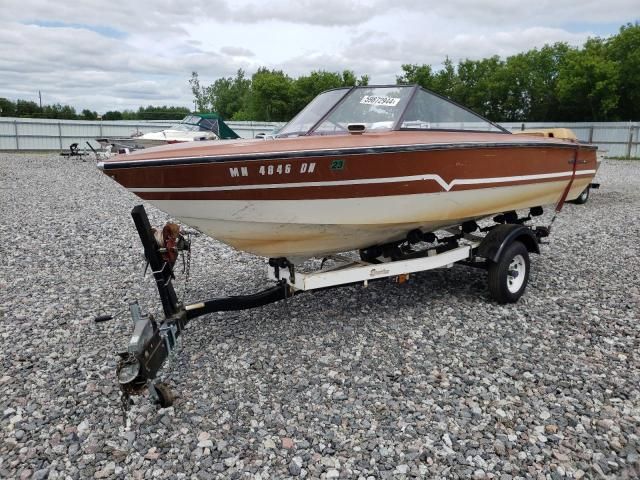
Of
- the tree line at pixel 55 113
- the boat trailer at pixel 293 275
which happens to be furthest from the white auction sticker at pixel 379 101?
the tree line at pixel 55 113

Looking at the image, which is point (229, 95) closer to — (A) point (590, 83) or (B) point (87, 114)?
(B) point (87, 114)

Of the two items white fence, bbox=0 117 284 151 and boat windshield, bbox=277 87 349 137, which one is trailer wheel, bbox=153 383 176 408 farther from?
white fence, bbox=0 117 284 151

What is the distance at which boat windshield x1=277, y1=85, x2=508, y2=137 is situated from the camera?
3904 mm

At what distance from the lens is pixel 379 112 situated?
3955 millimetres

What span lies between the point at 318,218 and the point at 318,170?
0.36 meters

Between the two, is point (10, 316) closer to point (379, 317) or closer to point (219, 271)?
point (219, 271)

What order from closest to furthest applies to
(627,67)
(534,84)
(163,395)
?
(163,395) < (627,67) < (534,84)

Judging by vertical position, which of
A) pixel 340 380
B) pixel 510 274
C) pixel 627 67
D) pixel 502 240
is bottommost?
pixel 340 380

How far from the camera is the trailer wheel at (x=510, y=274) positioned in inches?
166

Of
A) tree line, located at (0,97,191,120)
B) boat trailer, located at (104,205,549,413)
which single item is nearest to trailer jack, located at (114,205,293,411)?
boat trailer, located at (104,205,549,413)

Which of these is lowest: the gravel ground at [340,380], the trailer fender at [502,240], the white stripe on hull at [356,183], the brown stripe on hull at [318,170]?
the gravel ground at [340,380]

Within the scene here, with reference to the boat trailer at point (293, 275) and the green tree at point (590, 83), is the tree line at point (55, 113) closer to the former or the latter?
the green tree at point (590, 83)

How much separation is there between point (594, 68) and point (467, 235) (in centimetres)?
3009

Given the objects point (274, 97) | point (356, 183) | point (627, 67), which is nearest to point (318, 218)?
point (356, 183)
